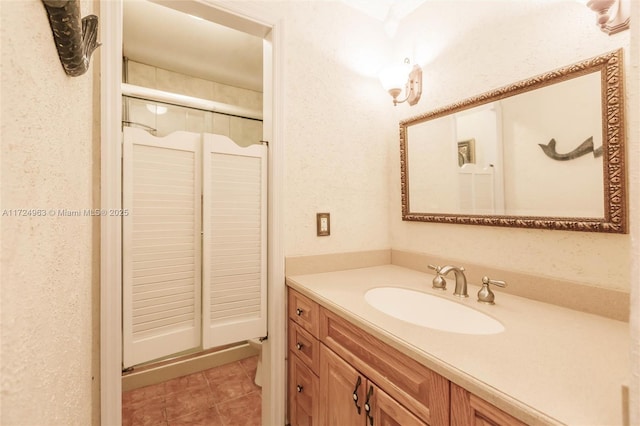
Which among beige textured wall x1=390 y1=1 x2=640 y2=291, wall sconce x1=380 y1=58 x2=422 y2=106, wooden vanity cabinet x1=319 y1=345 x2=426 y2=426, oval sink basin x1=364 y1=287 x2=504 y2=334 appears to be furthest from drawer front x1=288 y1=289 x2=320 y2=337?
wall sconce x1=380 y1=58 x2=422 y2=106

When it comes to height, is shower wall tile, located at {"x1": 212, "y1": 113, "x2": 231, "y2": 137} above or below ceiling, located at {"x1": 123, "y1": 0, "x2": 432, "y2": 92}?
below

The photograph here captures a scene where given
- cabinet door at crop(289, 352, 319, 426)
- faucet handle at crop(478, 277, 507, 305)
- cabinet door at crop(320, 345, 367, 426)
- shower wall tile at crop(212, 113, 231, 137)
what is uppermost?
shower wall tile at crop(212, 113, 231, 137)

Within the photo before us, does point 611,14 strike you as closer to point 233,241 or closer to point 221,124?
point 233,241

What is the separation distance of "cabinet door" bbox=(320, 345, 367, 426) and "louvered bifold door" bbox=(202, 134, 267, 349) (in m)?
0.44

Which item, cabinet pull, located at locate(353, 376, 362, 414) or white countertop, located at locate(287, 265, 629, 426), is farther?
cabinet pull, located at locate(353, 376, 362, 414)

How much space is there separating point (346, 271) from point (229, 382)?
1197mm

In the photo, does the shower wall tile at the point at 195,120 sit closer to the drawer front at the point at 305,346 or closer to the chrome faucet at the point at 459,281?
the drawer front at the point at 305,346

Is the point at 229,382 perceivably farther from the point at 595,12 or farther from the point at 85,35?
the point at 595,12

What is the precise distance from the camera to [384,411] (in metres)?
0.78

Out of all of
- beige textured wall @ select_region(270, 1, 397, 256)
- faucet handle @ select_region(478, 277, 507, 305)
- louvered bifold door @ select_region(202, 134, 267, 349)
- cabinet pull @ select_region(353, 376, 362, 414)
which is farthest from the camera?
beige textured wall @ select_region(270, 1, 397, 256)

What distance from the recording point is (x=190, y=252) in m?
1.21

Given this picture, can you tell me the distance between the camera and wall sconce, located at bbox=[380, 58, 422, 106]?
1460 millimetres

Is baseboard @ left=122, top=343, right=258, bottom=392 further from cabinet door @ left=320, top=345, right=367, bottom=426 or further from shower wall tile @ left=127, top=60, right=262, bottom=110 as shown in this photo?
shower wall tile @ left=127, top=60, right=262, bottom=110

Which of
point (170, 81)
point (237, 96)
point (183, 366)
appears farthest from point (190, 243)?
point (237, 96)
